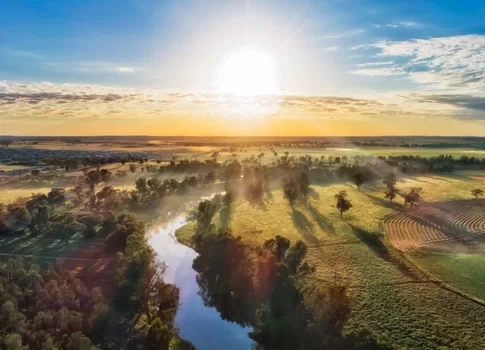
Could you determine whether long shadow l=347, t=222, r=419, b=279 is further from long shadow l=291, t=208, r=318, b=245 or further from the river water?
the river water

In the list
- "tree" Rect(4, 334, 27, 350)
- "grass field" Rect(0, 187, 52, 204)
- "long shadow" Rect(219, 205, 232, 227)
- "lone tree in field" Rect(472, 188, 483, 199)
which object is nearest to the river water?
"long shadow" Rect(219, 205, 232, 227)

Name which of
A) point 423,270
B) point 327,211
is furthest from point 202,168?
point 423,270

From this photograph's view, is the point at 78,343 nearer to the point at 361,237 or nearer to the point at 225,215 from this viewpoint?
the point at 361,237

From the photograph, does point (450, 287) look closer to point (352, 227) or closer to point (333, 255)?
point (333, 255)

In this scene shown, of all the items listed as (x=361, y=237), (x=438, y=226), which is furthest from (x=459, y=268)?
(x=438, y=226)

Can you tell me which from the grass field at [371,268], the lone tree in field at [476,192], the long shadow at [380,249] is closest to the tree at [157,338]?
the grass field at [371,268]

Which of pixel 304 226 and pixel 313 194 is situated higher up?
pixel 313 194

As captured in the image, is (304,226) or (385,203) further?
(385,203)
